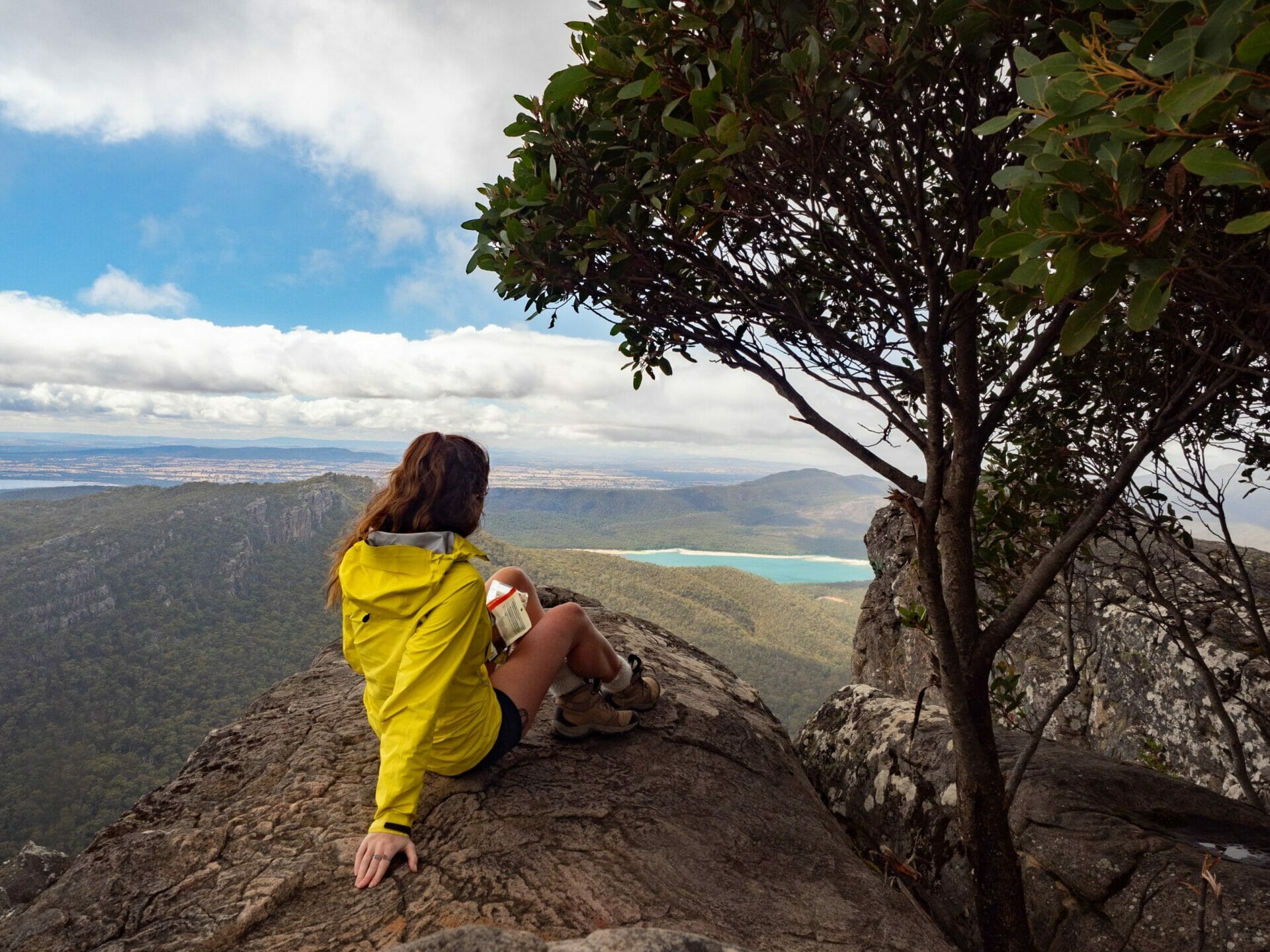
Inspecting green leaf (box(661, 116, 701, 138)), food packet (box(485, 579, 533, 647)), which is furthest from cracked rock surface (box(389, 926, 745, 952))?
green leaf (box(661, 116, 701, 138))

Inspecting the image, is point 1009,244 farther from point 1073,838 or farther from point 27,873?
point 27,873

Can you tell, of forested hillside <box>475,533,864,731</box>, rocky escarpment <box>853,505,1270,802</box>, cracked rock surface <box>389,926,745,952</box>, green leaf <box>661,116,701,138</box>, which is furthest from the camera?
forested hillside <box>475,533,864,731</box>

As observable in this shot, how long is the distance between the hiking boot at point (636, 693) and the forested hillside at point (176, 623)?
4035 cm

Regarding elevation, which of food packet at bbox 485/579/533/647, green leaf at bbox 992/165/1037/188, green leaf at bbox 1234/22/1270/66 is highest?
green leaf at bbox 1234/22/1270/66

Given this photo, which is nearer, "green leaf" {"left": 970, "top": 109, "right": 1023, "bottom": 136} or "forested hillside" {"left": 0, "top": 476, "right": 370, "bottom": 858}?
"green leaf" {"left": 970, "top": 109, "right": 1023, "bottom": 136}

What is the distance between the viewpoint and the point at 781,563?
545 ft

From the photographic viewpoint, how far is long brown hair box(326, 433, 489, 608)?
3.64 meters

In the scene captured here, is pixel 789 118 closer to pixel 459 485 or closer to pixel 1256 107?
pixel 1256 107

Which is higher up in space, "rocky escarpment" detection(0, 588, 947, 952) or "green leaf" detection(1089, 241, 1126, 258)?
"green leaf" detection(1089, 241, 1126, 258)

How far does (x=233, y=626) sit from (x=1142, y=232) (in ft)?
254

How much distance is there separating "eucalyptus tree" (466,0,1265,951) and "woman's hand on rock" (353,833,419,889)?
2.80 metres

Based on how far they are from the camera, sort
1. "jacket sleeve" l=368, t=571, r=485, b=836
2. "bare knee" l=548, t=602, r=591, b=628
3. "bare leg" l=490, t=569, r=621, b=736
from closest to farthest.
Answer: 1. "jacket sleeve" l=368, t=571, r=485, b=836
2. "bare leg" l=490, t=569, r=621, b=736
3. "bare knee" l=548, t=602, r=591, b=628

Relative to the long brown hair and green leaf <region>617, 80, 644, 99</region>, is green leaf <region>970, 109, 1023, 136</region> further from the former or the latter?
the long brown hair

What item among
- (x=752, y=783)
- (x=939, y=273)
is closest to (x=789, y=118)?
(x=939, y=273)
